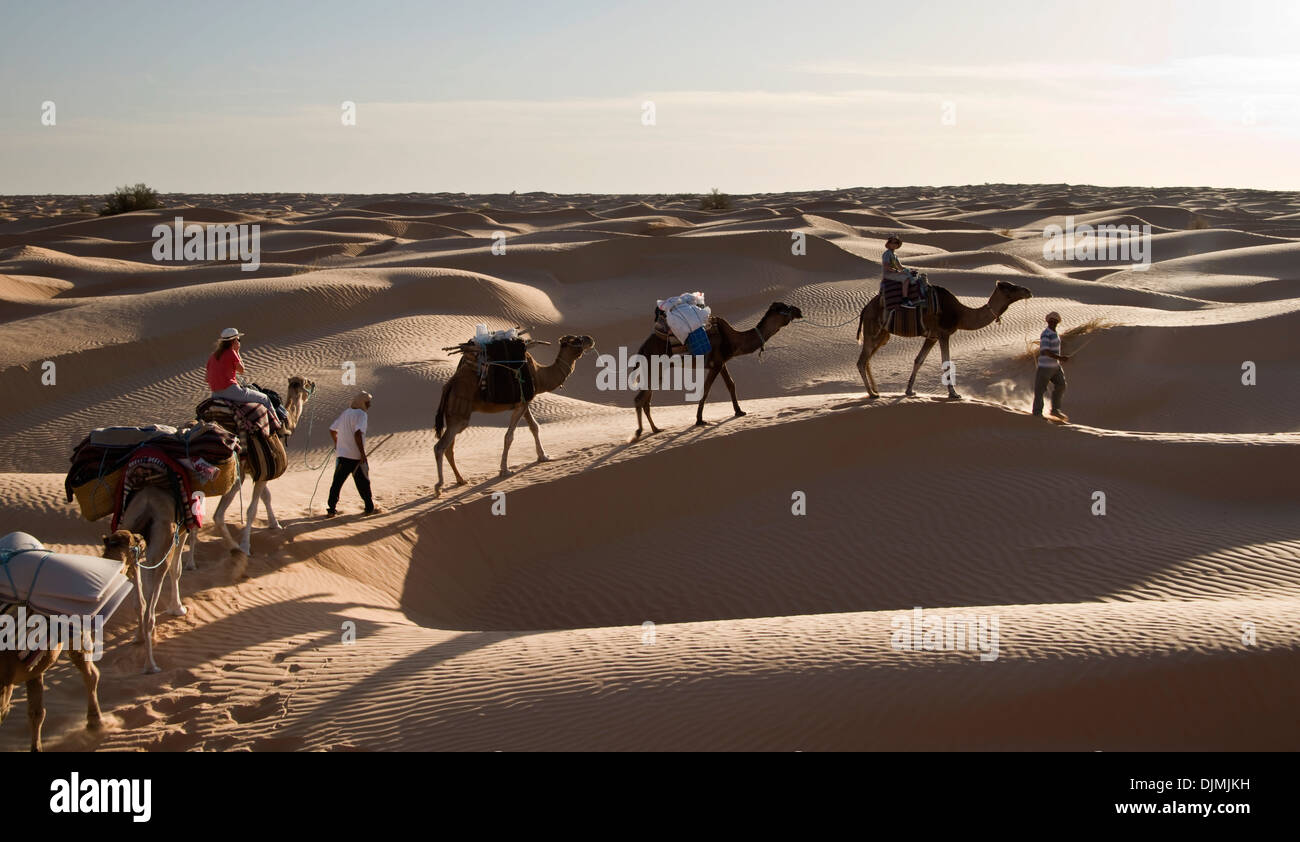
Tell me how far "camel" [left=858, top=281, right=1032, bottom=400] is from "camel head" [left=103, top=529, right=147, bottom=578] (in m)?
10.2

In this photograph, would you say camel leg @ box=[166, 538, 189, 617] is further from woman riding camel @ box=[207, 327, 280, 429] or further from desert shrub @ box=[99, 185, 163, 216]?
desert shrub @ box=[99, 185, 163, 216]

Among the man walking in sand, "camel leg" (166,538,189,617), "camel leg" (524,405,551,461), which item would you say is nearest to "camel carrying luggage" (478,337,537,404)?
"camel leg" (524,405,551,461)

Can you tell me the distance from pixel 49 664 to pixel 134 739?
797mm

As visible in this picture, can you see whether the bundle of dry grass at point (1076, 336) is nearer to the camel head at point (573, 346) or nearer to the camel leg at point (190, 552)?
the camel head at point (573, 346)

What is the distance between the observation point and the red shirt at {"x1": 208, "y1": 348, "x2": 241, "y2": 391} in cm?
962

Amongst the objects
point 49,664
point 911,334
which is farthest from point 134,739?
point 911,334

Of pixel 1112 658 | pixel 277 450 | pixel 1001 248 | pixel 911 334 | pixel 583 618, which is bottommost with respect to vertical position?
pixel 583 618

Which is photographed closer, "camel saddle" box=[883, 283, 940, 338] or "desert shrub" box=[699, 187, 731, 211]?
"camel saddle" box=[883, 283, 940, 338]

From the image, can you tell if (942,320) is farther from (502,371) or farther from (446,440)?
(446,440)

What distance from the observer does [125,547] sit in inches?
275

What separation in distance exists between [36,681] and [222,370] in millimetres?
4021

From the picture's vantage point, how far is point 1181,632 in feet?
23.0

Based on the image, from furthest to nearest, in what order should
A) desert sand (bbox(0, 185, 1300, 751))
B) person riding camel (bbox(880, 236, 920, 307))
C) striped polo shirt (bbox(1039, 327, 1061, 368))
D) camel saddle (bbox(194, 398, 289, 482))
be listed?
person riding camel (bbox(880, 236, 920, 307))
striped polo shirt (bbox(1039, 327, 1061, 368))
camel saddle (bbox(194, 398, 289, 482))
desert sand (bbox(0, 185, 1300, 751))
